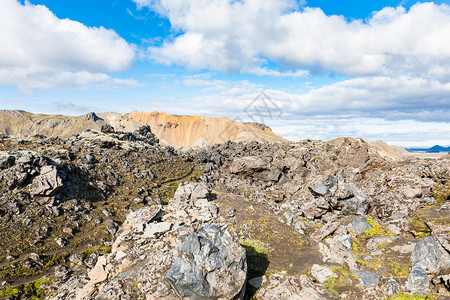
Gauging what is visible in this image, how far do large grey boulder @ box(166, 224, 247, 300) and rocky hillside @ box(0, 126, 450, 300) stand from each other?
0.16 ft

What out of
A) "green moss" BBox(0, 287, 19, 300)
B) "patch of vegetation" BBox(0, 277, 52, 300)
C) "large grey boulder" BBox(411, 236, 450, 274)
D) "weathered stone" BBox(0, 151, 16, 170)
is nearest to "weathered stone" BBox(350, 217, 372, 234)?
"large grey boulder" BBox(411, 236, 450, 274)

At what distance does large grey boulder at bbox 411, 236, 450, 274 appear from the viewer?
1252 centimetres

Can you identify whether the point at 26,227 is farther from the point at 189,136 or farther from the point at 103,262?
the point at 189,136

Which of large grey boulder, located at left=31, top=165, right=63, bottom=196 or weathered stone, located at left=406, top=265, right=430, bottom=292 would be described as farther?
large grey boulder, located at left=31, top=165, right=63, bottom=196

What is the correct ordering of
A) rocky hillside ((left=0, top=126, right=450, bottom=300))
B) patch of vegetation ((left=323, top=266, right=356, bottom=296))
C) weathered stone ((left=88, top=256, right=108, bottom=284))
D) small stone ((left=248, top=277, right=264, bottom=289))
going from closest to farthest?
rocky hillside ((left=0, top=126, right=450, bottom=300)) < patch of vegetation ((left=323, top=266, right=356, bottom=296)) < weathered stone ((left=88, top=256, right=108, bottom=284)) < small stone ((left=248, top=277, right=264, bottom=289))

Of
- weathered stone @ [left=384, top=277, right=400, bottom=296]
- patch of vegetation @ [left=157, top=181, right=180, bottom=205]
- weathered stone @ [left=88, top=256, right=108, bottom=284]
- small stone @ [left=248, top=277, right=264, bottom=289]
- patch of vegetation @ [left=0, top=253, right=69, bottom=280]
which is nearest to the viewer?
weathered stone @ [left=384, top=277, right=400, bottom=296]

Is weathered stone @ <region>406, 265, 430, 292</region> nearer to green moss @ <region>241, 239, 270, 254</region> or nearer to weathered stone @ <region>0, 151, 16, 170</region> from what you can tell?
green moss @ <region>241, 239, 270, 254</region>

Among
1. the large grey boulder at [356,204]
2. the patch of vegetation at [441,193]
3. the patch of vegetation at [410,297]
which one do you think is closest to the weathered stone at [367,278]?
the patch of vegetation at [410,297]

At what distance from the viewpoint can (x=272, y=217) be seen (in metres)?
22.0

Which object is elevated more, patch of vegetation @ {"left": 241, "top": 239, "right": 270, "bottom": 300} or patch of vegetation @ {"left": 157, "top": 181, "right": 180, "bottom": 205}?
patch of vegetation @ {"left": 241, "top": 239, "right": 270, "bottom": 300}

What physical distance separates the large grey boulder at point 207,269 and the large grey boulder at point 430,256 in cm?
958

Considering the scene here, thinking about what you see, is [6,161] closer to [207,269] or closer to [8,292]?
[8,292]

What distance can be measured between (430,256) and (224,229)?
12309 millimetres

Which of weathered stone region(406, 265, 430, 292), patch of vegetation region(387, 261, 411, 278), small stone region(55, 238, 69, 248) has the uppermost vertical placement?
weathered stone region(406, 265, 430, 292)
